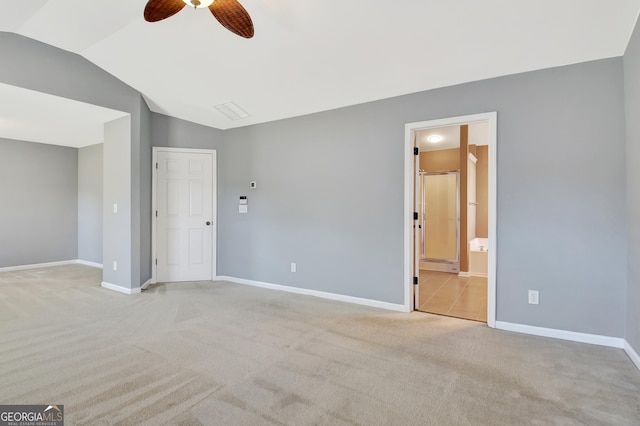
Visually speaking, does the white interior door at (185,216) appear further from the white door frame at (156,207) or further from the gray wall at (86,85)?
the gray wall at (86,85)

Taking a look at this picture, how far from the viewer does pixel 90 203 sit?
6238mm

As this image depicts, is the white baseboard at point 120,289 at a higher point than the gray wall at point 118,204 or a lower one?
lower

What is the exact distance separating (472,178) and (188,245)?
559 centimetres

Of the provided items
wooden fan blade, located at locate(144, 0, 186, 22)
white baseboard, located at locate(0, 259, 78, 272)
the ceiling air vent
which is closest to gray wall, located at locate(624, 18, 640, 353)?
wooden fan blade, located at locate(144, 0, 186, 22)

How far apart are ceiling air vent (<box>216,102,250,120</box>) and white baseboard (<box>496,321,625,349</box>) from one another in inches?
156

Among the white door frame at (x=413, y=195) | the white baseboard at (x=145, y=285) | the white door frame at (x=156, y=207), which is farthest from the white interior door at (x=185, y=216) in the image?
the white door frame at (x=413, y=195)

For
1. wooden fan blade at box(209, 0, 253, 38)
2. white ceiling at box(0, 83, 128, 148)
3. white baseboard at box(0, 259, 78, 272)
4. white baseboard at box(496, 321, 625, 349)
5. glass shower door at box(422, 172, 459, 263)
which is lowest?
white baseboard at box(496, 321, 625, 349)

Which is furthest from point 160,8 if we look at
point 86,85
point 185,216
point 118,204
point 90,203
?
point 90,203

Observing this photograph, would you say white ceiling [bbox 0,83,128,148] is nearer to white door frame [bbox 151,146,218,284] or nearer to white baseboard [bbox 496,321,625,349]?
white door frame [bbox 151,146,218,284]

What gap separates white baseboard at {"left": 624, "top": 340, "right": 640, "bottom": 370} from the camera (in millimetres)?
2204

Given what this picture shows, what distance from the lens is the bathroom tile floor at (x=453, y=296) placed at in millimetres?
3480

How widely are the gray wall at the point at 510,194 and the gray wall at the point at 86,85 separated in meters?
1.79

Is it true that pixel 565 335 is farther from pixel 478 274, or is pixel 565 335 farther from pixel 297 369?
pixel 478 274

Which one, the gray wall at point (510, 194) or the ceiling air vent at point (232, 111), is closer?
the gray wall at point (510, 194)
